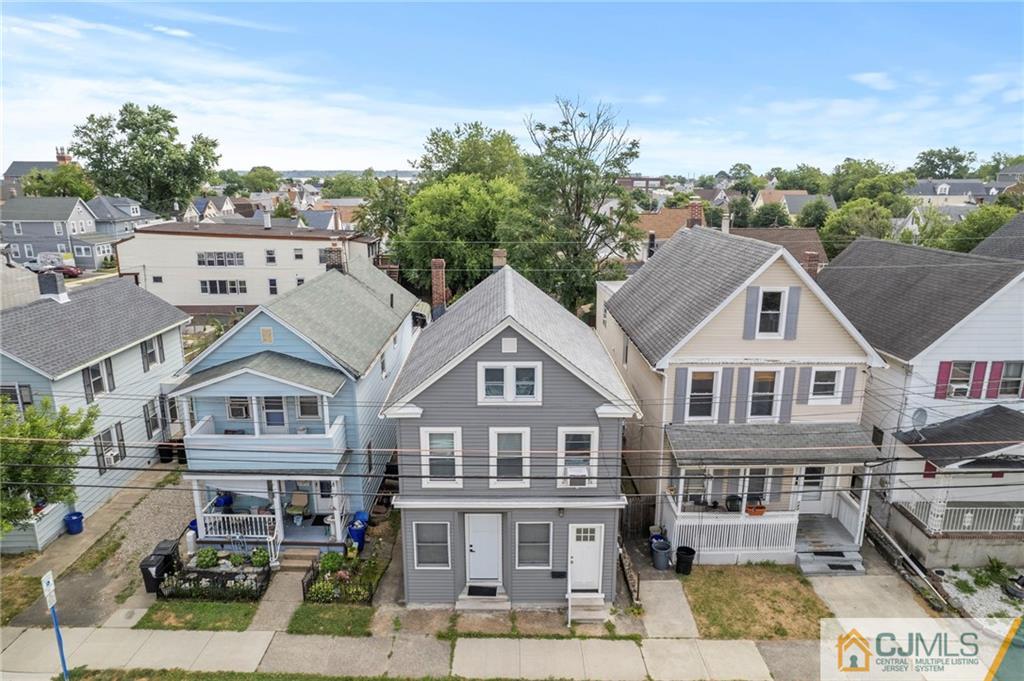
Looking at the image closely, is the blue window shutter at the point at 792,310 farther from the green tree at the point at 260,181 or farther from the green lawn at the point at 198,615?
the green tree at the point at 260,181

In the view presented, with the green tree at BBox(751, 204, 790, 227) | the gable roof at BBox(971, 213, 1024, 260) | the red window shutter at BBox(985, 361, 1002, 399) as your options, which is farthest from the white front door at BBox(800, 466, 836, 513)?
the green tree at BBox(751, 204, 790, 227)

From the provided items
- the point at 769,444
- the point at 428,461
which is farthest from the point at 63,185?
the point at 769,444

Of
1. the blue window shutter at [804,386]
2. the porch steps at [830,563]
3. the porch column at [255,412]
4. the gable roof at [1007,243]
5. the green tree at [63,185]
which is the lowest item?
the porch steps at [830,563]

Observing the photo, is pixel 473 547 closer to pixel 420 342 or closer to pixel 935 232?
pixel 420 342

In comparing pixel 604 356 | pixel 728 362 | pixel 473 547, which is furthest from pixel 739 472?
pixel 473 547

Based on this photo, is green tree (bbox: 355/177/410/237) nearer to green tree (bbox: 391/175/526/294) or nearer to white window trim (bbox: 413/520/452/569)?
green tree (bbox: 391/175/526/294)

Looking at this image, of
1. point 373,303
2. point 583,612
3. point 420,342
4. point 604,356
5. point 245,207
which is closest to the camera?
point 583,612

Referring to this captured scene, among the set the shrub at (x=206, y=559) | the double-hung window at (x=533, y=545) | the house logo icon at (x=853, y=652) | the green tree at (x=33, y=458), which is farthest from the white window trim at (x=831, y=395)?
the green tree at (x=33, y=458)
